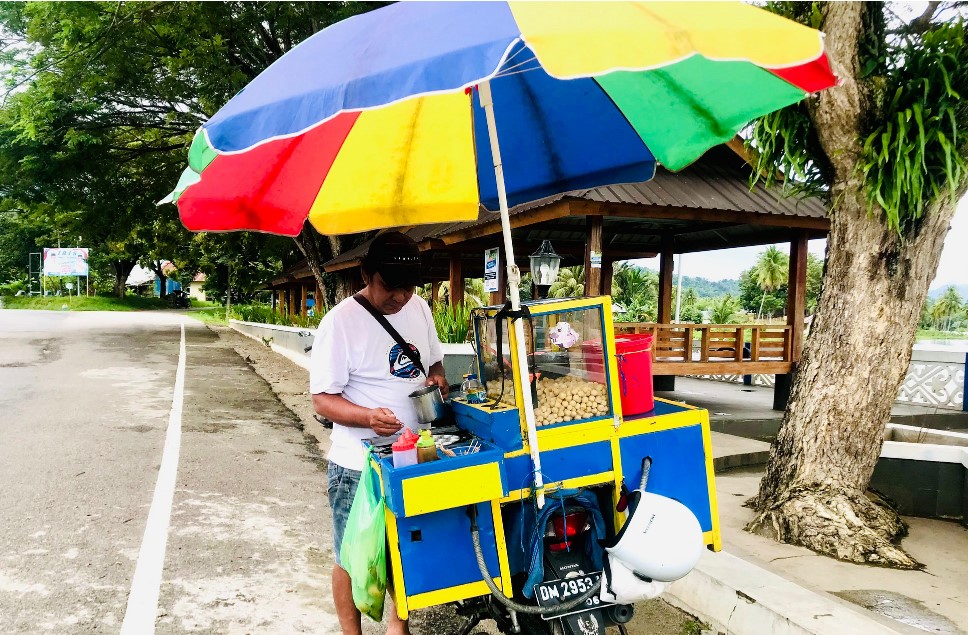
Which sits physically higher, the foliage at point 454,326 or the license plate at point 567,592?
the foliage at point 454,326

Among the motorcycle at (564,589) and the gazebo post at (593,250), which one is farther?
the gazebo post at (593,250)

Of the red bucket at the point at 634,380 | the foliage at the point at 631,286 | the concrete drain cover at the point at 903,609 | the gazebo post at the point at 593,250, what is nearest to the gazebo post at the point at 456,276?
the gazebo post at the point at 593,250

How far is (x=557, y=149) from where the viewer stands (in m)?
3.56

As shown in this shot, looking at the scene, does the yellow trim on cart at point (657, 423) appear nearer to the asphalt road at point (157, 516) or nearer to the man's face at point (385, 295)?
the man's face at point (385, 295)

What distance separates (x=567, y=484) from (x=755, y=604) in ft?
5.09

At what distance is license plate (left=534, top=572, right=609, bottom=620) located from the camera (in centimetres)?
242

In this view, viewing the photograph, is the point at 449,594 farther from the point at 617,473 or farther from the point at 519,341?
the point at 519,341

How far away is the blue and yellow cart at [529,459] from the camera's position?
2289mm

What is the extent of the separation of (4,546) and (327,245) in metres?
16.4

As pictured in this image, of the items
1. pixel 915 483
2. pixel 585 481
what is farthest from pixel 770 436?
pixel 585 481

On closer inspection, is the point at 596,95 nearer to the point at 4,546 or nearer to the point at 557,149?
the point at 557,149

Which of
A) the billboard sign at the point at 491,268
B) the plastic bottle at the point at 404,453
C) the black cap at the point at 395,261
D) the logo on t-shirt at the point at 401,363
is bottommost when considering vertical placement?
the plastic bottle at the point at 404,453

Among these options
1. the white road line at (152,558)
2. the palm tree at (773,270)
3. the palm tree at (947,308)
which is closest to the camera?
the white road line at (152,558)

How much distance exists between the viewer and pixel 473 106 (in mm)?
3479
